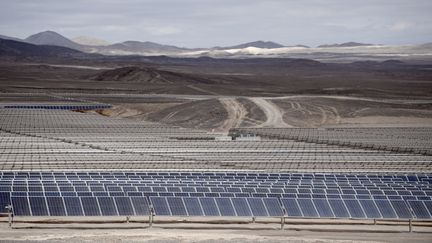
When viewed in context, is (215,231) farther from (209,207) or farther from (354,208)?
(354,208)

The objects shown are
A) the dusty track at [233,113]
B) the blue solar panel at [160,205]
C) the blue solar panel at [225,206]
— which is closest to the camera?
the blue solar panel at [160,205]

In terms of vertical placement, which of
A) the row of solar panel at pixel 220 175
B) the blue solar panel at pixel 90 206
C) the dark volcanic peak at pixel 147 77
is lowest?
the dark volcanic peak at pixel 147 77

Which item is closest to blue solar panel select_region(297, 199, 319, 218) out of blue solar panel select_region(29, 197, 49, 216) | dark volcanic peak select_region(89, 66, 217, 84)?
blue solar panel select_region(29, 197, 49, 216)

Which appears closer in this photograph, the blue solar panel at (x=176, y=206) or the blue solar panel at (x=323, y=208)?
the blue solar panel at (x=176, y=206)

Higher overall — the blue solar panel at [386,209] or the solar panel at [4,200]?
the solar panel at [4,200]

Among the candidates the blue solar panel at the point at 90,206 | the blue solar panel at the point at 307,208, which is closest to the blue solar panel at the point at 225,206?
the blue solar panel at the point at 307,208

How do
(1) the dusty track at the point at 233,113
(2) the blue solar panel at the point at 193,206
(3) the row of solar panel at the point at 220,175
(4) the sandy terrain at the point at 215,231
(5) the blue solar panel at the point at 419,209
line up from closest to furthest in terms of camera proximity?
1. (4) the sandy terrain at the point at 215,231
2. (2) the blue solar panel at the point at 193,206
3. (5) the blue solar panel at the point at 419,209
4. (3) the row of solar panel at the point at 220,175
5. (1) the dusty track at the point at 233,113

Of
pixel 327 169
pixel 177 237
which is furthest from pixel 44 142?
pixel 177 237

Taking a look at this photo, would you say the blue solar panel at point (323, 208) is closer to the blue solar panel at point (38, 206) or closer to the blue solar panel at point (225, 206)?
the blue solar panel at point (225, 206)
